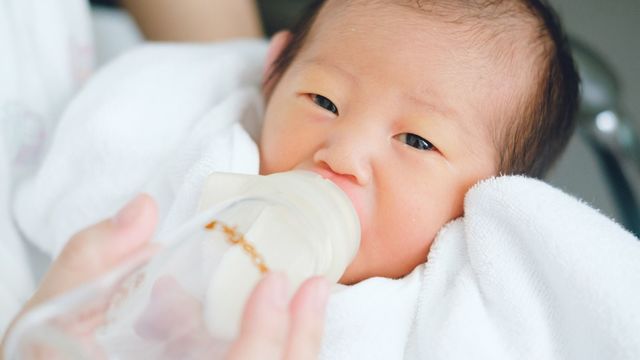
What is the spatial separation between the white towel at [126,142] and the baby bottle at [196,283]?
250 millimetres

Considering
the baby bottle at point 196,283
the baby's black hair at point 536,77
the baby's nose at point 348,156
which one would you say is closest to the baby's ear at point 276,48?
the baby's black hair at point 536,77

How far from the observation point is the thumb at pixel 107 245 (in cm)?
53

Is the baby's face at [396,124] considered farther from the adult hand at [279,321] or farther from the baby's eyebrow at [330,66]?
the adult hand at [279,321]

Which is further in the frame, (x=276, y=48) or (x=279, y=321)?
(x=276, y=48)

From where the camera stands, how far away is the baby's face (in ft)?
2.51

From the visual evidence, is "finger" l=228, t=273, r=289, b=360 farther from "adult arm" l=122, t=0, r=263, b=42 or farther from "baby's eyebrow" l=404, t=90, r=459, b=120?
"adult arm" l=122, t=0, r=263, b=42

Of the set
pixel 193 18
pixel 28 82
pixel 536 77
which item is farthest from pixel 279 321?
pixel 193 18

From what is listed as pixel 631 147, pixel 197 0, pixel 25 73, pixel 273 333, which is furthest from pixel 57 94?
pixel 631 147

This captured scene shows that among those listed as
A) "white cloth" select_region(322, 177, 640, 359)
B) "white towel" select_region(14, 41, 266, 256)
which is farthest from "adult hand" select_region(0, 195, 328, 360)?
A: "white towel" select_region(14, 41, 266, 256)

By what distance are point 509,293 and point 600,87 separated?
0.54 m

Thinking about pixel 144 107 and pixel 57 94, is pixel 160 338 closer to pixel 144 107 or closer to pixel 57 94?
pixel 144 107

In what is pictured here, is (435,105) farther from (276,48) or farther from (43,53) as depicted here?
(43,53)

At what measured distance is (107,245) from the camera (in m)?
0.53

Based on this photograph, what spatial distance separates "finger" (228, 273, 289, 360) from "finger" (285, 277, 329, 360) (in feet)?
0.06
